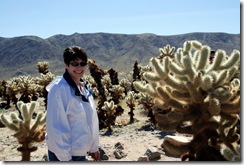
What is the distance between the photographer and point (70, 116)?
369 centimetres

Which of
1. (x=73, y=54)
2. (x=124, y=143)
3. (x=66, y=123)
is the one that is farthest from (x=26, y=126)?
(x=124, y=143)

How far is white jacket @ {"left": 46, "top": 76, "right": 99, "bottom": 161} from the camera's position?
3.56 m

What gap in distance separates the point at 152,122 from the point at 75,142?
975 cm

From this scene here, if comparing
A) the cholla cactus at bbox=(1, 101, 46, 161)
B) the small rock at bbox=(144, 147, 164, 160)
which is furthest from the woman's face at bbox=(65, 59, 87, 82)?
the small rock at bbox=(144, 147, 164, 160)

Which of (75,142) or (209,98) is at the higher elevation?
(209,98)

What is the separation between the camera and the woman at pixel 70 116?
3.57 metres

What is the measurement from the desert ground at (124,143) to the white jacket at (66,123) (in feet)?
14.8

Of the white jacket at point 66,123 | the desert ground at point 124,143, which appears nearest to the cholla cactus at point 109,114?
the desert ground at point 124,143

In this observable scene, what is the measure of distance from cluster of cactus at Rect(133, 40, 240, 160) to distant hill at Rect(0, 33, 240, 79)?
118886 millimetres

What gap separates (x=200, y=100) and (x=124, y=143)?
7.87 meters

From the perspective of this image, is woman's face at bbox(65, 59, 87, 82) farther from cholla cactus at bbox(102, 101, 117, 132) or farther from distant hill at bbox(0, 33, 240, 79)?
distant hill at bbox(0, 33, 240, 79)

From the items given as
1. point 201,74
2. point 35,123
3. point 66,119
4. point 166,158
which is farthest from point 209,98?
point 166,158

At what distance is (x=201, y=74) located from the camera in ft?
9.74

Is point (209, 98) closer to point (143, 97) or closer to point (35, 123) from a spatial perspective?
point (35, 123)
